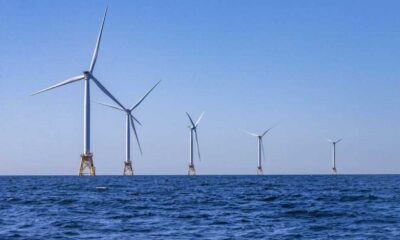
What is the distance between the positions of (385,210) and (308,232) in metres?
18.0

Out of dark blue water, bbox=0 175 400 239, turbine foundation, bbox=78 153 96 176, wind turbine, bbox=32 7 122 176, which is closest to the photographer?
dark blue water, bbox=0 175 400 239

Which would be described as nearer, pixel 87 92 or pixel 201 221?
pixel 201 221

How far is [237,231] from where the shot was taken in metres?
36.0

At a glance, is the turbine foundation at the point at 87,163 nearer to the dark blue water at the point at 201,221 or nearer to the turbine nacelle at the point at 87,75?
the turbine nacelle at the point at 87,75

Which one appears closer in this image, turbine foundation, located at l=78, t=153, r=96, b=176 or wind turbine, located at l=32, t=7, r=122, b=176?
wind turbine, located at l=32, t=7, r=122, b=176

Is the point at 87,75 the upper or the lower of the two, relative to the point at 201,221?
upper

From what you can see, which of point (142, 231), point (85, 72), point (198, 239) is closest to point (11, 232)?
point (142, 231)

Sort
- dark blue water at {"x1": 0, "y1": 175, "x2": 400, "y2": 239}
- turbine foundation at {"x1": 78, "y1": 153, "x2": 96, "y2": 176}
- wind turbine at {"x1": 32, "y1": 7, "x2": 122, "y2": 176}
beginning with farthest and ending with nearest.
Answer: turbine foundation at {"x1": 78, "y1": 153, "x2": 96, "y2": 176} → wind turbine at {"x1": 32, "y1": 7, "x2": 122, "y2": 176} → dark blue water at {"x1": 0, "y1": 175, "x2": 400, "y2": 239}

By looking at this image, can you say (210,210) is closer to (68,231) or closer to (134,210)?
(134,210)

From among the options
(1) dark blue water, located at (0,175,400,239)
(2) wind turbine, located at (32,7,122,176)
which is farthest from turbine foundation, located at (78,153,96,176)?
(1) dark blue water, located at (0,175,400,239)

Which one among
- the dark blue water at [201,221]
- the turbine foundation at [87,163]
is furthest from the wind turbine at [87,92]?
the dark blue water at [201,221]

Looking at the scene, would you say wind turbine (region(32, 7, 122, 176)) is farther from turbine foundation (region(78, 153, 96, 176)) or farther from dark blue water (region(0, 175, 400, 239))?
dark blue water (region(0, 175, 400, 239))

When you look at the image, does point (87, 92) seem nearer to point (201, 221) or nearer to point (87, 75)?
point (87, 75)

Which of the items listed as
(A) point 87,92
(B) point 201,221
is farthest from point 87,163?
(B) point 201,221
